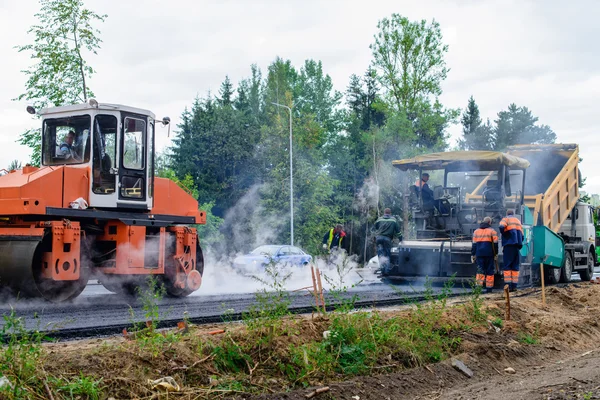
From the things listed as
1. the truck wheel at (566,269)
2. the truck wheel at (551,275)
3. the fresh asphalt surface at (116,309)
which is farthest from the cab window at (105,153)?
the truck wheel at (566,269)

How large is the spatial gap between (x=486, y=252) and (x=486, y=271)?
0.48 meters

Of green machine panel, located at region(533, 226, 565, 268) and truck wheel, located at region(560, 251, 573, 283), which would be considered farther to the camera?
truck wheel, located at region(560, 251, 573, 283)

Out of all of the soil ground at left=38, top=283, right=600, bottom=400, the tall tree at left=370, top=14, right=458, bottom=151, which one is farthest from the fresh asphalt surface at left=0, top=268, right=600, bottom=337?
the tall tree at left=370, top=14, right=458, bottom=151

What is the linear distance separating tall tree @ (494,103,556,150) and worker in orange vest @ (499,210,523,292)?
54.8 m

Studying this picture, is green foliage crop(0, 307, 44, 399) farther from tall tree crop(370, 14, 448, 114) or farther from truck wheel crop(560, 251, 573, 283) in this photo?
tall tree crop(370, 14, 448, 114)

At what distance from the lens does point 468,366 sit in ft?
25.2

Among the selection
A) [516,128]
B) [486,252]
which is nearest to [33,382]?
[486,252]

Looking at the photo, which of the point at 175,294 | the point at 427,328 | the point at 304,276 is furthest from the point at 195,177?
the point at 427,328

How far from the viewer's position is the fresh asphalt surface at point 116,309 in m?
8.38

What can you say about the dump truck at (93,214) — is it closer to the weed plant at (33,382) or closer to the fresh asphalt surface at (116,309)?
the fresh asphalt surface at (116,309)

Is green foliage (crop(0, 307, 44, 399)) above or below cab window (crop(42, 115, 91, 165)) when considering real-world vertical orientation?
below

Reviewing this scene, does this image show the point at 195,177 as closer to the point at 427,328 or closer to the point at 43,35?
the point at 43,35

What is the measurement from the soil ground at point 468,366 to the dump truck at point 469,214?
4.51 meters

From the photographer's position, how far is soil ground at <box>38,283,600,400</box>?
556 cm
